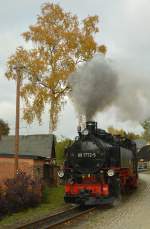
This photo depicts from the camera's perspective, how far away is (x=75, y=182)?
19.3m

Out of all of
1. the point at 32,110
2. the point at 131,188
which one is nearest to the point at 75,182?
the point at 131,188

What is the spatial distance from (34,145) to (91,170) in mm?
14250

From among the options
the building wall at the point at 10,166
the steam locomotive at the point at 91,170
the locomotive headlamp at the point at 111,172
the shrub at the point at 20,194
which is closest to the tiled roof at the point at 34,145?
the building wall at the point at 10,166

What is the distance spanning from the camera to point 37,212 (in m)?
18.4

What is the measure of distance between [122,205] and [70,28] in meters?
17.0

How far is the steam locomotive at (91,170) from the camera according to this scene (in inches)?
744

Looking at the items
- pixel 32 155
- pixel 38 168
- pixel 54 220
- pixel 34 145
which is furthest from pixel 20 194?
pixel 34 145

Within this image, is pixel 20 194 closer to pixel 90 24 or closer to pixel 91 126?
pixel 91 126

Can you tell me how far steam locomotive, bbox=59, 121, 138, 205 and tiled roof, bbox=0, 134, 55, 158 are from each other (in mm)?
12240

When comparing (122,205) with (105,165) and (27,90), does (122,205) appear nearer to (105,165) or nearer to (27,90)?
(105,165)

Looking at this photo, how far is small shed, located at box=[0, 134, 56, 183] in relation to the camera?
2783 centimetres

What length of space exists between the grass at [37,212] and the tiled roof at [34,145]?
21.8 ft

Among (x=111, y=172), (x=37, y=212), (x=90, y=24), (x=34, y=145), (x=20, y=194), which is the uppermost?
(x=90, y=24)

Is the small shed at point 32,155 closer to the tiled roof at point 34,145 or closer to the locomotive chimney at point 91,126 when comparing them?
the tiled roof at point 34,145
